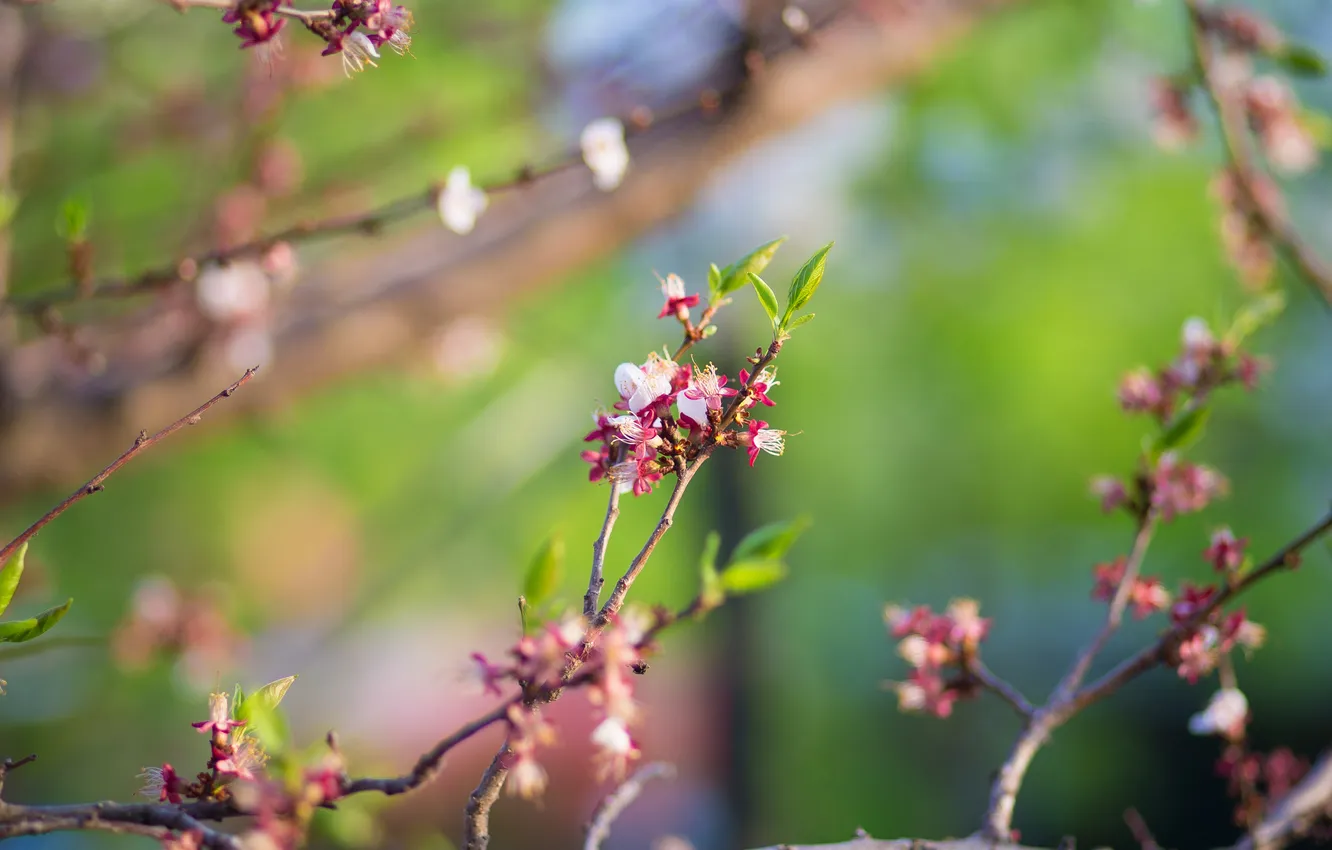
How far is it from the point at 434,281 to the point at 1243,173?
40.3 inches

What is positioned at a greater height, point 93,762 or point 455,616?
point 455,616

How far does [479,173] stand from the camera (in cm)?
270

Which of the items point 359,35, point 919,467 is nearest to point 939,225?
point 919,467

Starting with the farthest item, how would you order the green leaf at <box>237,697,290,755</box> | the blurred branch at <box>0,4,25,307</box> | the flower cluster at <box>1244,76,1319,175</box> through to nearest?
1. the blurred branch at <box>0,4,25,307</box>
2. the flower cluster at <box>1244,76,1319,175</box>
3. the green leaf at <box>237,697,290,755</box>

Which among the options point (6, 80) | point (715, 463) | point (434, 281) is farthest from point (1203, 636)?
point (715, 463)

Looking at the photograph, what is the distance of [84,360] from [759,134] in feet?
3.18

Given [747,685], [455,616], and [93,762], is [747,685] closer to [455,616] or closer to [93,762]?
[93,762]

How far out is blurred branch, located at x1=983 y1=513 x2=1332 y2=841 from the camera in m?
0.50

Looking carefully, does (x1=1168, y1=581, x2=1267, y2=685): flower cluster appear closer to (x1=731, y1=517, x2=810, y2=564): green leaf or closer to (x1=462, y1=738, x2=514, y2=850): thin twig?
(x1=731, y1=517, x2=810, y2=564): green leaf

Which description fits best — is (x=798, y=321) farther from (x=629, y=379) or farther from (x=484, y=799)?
(x=484, y=799)

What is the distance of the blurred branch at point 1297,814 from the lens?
568 millimetres

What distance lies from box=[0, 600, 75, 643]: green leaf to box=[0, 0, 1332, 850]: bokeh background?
18cm

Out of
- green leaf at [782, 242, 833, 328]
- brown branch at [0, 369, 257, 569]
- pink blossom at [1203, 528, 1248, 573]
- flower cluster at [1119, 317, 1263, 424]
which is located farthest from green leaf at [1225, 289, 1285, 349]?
brown branch at [0, 369, 257, 569]

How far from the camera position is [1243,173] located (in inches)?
36.4
